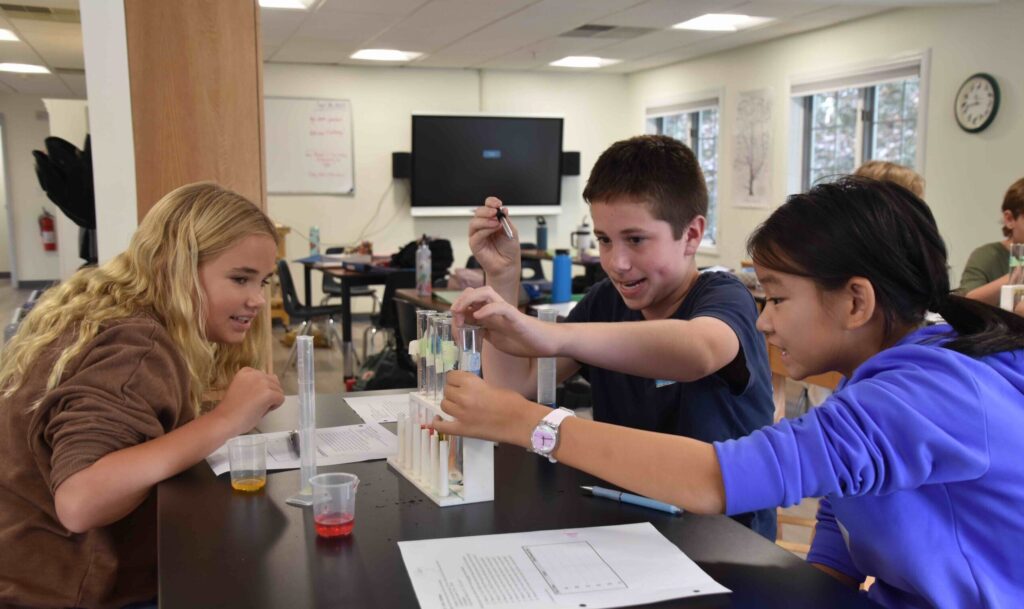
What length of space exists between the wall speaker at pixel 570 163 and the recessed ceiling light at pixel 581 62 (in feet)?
3.24

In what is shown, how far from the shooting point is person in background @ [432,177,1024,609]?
37.1 inches

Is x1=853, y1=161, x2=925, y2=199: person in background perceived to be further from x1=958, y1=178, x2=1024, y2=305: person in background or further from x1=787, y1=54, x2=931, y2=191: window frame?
x1=787, y1=54, x2=931, y2=191: window frame

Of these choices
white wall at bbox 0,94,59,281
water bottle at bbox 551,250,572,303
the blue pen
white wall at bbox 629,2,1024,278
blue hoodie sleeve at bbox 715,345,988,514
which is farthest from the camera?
white wall at bbox 0,94,59,281

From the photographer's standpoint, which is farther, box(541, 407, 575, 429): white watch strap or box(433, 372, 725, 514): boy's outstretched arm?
box(541, 407, 575, 429): white watch strap

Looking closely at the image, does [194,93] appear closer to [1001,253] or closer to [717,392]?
[717,392]

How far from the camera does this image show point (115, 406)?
1.34m

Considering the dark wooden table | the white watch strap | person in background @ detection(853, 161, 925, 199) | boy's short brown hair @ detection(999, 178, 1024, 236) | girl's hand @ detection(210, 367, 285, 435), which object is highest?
person in background @ detection(853, 161, 925, 199)

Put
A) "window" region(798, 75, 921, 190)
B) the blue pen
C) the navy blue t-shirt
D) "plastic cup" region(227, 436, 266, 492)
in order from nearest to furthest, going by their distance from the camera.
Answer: the blue pen < "plastic cup" region(227, 436, 266, 492) < the navy blue t-shirt < "window" region(798, 75, 921, 190)

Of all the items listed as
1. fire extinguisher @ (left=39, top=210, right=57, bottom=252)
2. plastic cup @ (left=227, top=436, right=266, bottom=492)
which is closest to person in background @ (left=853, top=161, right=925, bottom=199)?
plastic cup @ (left=227, top=436, right=266, bottom=492)

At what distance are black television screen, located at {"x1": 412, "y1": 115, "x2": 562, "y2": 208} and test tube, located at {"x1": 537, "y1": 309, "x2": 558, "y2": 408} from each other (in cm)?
748

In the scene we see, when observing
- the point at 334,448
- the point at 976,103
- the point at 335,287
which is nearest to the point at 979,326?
the point at 334,448

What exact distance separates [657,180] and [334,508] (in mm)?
885


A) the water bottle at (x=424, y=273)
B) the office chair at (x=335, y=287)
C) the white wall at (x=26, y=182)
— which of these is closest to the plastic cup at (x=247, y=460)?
the water bottle at (x=424, y=273)

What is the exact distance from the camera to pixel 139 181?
2857 mm
